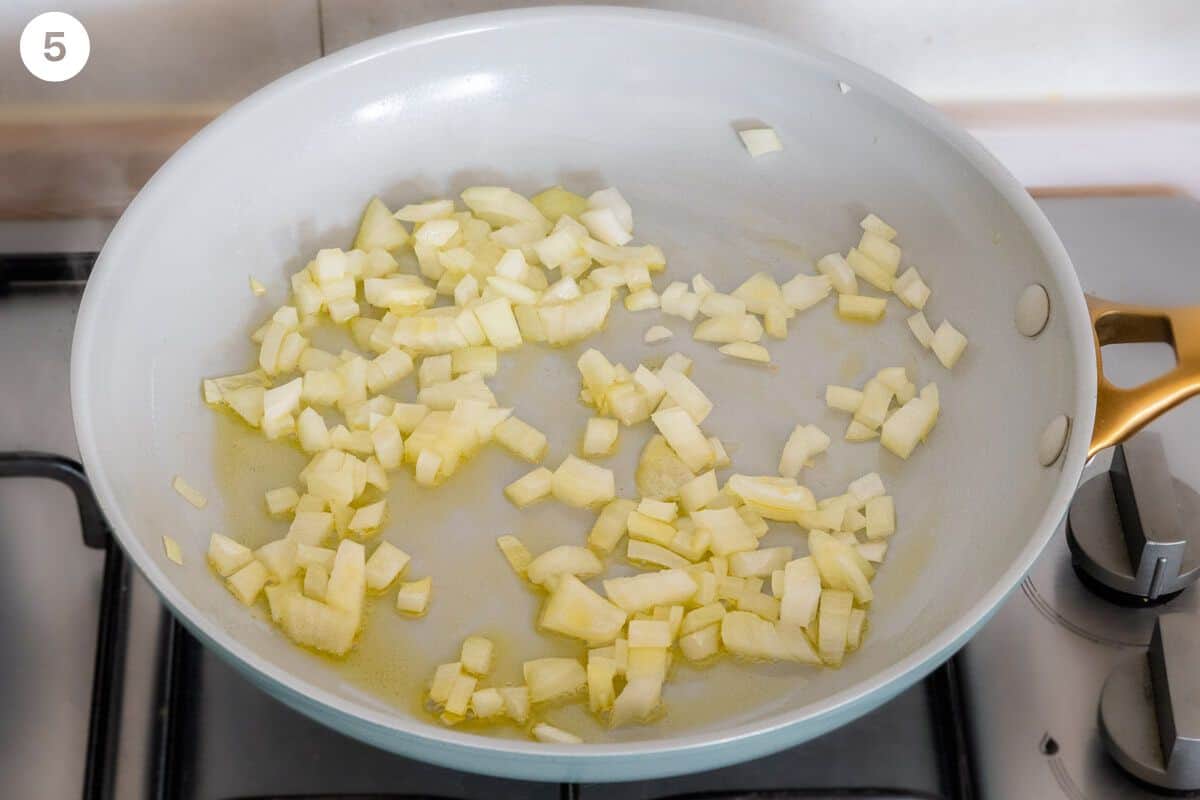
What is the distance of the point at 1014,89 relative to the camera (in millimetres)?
1143

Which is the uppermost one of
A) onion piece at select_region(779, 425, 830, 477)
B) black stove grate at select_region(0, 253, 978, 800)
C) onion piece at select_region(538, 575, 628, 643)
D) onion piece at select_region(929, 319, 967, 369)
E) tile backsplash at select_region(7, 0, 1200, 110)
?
tile backsplash at select_region(7, 0, 1200, 110)

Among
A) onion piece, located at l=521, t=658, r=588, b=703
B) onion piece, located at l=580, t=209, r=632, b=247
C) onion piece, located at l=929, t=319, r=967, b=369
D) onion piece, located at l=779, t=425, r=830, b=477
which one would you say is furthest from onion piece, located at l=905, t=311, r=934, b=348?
onion piece, located at l=521, t=658, r=588, b=703

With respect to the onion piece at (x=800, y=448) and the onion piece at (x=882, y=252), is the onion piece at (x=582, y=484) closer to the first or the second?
the onion piece at (x=800, y=448)

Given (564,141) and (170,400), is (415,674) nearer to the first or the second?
(170,400)

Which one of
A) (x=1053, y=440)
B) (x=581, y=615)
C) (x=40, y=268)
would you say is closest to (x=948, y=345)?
(x=1053, y=440)

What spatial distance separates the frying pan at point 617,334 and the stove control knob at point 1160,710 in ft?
0.31

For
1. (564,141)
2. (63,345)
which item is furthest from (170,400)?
(564,141)

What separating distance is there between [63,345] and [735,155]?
0.56 meters

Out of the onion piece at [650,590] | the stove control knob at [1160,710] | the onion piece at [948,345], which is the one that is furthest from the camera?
the onion piece at [948,345]

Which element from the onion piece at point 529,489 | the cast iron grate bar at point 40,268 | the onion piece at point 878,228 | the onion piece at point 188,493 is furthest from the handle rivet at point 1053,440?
the cast iron grate bar at point 40,268

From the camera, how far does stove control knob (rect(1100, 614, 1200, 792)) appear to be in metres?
0.70

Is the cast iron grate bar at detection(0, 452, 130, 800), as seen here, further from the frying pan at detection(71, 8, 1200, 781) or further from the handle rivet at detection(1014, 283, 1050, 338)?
the handle rivet at detection(1014, 283, 1050, 338)

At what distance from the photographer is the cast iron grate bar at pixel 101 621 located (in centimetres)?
74

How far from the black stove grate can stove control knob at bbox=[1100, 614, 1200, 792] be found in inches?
3.4
